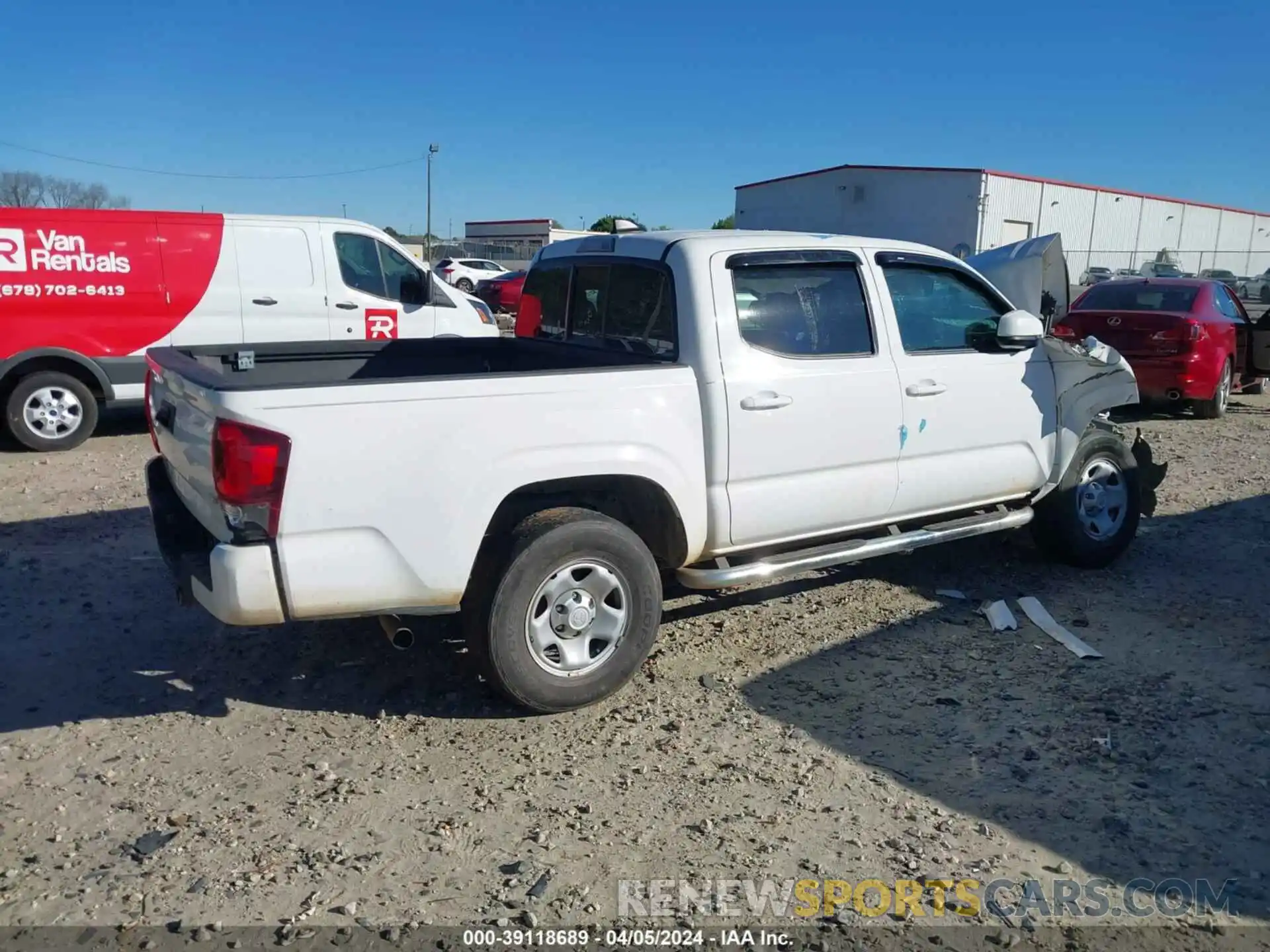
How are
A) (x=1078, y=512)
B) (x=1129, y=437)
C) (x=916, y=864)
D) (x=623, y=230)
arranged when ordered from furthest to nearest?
(x=1129, y=437) → (x=1078, y=512) → (x=623, y=230) → (x=916, y=864)

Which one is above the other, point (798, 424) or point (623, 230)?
point (623, 230)

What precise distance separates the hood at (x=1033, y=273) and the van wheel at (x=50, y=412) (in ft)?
27.0

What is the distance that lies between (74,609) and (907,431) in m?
4.36

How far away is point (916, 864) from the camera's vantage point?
10.4 feet

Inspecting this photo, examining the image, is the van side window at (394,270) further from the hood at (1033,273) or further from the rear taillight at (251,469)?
the rear taillight at (251,469)

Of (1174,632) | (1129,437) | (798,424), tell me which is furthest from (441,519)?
(1129,437)

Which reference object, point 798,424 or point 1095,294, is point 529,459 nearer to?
point 798,424

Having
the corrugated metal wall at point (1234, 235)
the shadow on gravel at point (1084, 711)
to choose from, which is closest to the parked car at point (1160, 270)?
the corrugated metal wall at point (1234, 235)

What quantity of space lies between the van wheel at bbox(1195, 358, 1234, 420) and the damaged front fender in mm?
6625

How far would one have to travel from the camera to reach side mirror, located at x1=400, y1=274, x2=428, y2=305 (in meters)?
10.3

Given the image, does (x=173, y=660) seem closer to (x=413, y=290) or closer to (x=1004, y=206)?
(x=413, y=290)

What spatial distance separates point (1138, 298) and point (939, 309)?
7.66 m

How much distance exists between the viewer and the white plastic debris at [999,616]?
204 inches

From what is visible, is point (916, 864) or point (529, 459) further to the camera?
point (529, 459)
